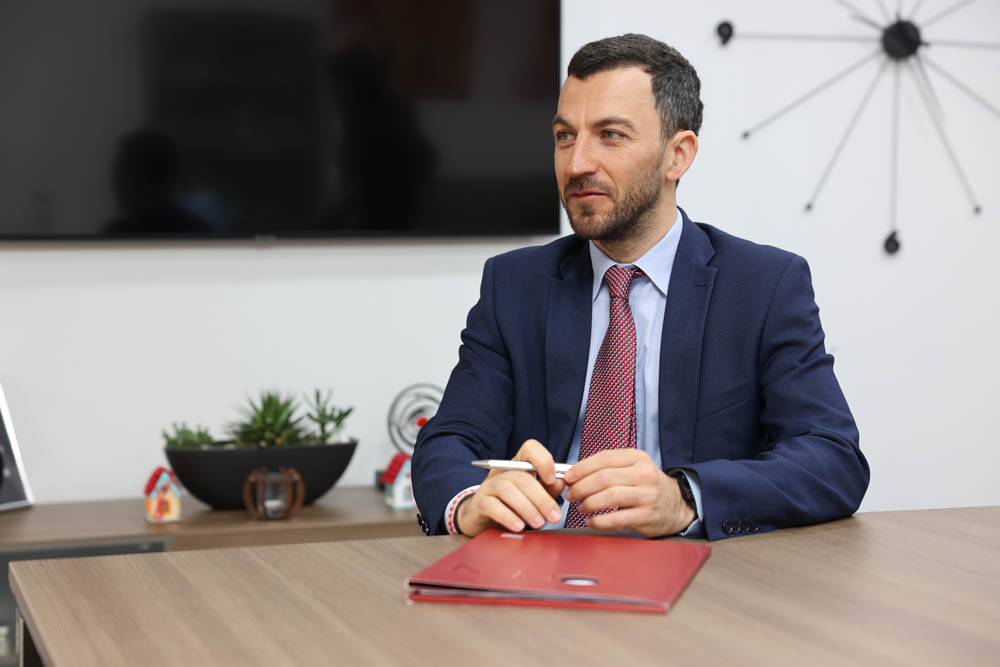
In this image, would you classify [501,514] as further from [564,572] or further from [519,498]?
[564,572]

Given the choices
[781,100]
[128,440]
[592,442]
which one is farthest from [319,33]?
[592,442]

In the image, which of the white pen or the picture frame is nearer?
the white pen

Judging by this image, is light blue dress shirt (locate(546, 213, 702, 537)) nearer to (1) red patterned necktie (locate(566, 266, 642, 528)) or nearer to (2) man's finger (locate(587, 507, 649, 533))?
(1) red patterned necktie (locate(566, 266, 642, 528))

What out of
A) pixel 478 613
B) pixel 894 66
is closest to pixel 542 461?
pixel 478 613

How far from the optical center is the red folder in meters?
0.86

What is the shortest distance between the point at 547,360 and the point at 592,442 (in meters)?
0.15

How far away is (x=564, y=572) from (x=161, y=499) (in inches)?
62.6

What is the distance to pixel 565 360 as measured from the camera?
5.27ft

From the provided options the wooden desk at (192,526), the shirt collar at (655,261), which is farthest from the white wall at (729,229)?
the shirt collar at (655,261)

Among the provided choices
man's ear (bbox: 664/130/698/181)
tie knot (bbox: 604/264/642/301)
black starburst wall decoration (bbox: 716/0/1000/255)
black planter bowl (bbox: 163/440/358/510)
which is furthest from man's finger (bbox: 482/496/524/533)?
black starburst wall decoration (bbox: 716/0/1000/255)

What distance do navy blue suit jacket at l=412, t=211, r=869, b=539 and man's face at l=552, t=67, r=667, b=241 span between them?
0.32 ft

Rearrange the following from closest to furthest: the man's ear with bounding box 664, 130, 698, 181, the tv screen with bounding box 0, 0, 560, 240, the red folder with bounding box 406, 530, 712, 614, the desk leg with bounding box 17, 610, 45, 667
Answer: the red folder with bounding box 406, 530, 712, 614
the desk leg with bounding box 17, 610, 45, 667
the man's ear with bounding box 664, 130, 698, 181
the tv screen with bounding box 0, 0, 560, 240

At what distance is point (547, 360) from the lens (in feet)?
5.32

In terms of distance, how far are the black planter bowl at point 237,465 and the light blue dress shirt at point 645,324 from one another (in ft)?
3.08
